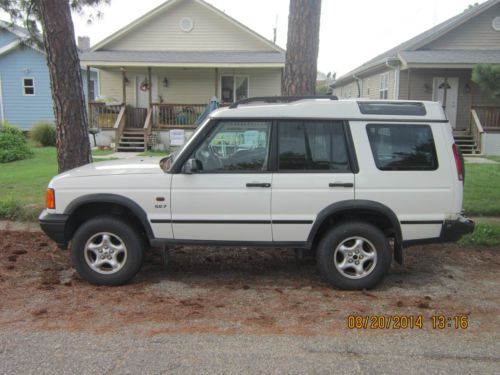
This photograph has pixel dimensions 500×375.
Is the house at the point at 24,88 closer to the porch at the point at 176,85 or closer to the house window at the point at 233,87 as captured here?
the porch at the point at 176,85

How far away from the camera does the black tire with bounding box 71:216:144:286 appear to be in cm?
491

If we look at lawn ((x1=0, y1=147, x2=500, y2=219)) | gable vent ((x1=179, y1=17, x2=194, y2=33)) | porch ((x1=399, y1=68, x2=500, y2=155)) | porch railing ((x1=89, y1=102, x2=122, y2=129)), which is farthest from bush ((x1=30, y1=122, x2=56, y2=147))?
porch ((x1=399, y1=68, x2=500, y2=155))

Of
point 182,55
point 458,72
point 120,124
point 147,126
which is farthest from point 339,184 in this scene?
point 458,72

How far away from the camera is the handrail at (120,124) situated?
61.0ft

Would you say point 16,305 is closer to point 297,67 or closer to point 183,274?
point 183,274

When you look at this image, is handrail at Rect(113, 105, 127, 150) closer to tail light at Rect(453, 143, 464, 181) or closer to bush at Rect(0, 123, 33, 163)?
bush at Rect(0, 123, 33, 163)

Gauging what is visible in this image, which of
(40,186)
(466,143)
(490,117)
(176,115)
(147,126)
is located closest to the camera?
(40,186)

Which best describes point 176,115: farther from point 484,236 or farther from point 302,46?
point 484,236

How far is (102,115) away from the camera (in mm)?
19266

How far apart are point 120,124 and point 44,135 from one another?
3.78 m

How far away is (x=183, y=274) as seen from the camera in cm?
551

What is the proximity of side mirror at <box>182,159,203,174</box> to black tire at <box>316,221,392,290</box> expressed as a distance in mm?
1441

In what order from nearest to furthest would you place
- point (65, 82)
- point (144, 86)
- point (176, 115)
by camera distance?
point (65, 82) → point (176, 115) → point (144, 86)

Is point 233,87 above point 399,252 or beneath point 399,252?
above
